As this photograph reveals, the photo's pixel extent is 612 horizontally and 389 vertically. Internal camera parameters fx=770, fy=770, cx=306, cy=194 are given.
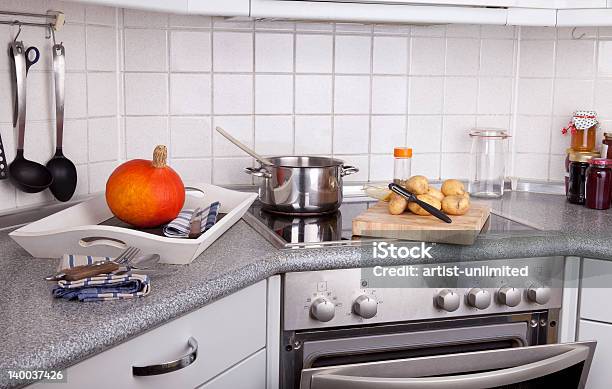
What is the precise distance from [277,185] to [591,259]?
0.76m

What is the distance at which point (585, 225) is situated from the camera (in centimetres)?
188

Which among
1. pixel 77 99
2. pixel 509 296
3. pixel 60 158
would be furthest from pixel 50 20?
pixel 509 296

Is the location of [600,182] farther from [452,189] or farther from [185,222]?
[185,222]

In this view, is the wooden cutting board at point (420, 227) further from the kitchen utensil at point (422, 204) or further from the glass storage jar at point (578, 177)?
the glass storage jar at point (578, 177)

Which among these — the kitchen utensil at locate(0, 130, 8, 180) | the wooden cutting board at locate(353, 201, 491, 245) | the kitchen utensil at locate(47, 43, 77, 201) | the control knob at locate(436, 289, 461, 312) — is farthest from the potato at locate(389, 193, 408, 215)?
the kitchen utensil at locate(0, 130, 8, 180)

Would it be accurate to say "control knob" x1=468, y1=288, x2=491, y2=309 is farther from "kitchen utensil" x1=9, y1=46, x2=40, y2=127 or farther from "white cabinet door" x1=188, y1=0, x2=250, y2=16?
"kitchen utensil" x1=9, y1=46, x2=40, y2=127

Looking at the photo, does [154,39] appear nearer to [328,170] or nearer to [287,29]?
[287,29]

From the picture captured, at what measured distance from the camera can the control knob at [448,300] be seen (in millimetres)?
1682

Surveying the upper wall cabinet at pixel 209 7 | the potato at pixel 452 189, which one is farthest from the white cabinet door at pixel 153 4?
the potato at pixel 452 189

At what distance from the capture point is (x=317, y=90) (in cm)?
227

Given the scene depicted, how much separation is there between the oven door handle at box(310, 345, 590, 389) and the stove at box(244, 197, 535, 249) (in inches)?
12.6

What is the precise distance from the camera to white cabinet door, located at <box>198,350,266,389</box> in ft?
4.76

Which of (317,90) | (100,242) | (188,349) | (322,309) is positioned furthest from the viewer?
(317,90)

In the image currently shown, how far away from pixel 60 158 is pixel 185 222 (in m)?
0.40
